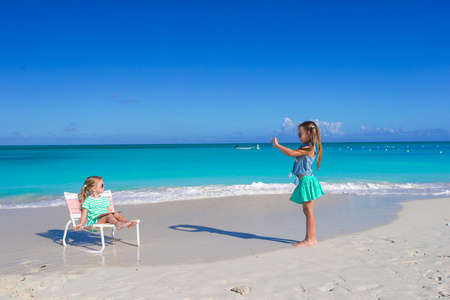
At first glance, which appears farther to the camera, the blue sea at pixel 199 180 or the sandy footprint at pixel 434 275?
the blue sea at pixel 199 180

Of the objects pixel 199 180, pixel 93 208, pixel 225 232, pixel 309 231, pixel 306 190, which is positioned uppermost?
pixel 306 190

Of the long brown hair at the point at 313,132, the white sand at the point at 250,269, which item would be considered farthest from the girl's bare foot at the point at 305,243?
the long brown hair at the point at 313,132

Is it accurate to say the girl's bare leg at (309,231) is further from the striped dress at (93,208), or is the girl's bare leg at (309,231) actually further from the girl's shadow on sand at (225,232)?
the striped dress at (93,208)

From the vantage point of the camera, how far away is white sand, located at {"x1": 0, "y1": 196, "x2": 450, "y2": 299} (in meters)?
3.79

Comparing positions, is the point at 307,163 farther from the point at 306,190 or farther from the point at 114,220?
the point at 114,220

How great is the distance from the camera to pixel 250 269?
14.9ft

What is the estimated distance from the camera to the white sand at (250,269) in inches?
149

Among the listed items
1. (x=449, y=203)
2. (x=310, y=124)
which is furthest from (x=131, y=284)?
(x=449, y=203)

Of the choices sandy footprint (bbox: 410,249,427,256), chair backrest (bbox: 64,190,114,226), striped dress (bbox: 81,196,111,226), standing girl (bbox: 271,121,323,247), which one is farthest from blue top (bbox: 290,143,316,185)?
chair backrest (bbox: 64,190,114,226)

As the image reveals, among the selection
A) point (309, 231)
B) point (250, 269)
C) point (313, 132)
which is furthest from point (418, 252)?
point (250, 269)

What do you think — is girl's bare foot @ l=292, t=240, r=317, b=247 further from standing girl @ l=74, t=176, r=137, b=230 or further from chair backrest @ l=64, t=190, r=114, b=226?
chair backrest @ l=64, t=190, r=114, b=226

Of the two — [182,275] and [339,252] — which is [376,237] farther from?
[182,275]

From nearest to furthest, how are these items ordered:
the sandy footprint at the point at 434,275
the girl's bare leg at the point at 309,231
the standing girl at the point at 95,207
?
the sandy footprint at the point at 434,275 → the girl's bare leg at the point at 309,231 → the standing girl at the point at 95,207

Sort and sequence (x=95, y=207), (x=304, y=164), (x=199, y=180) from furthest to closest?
1. (x=199, y=180)
2. (x=95, y=207)
3. (x=304, y=164)
